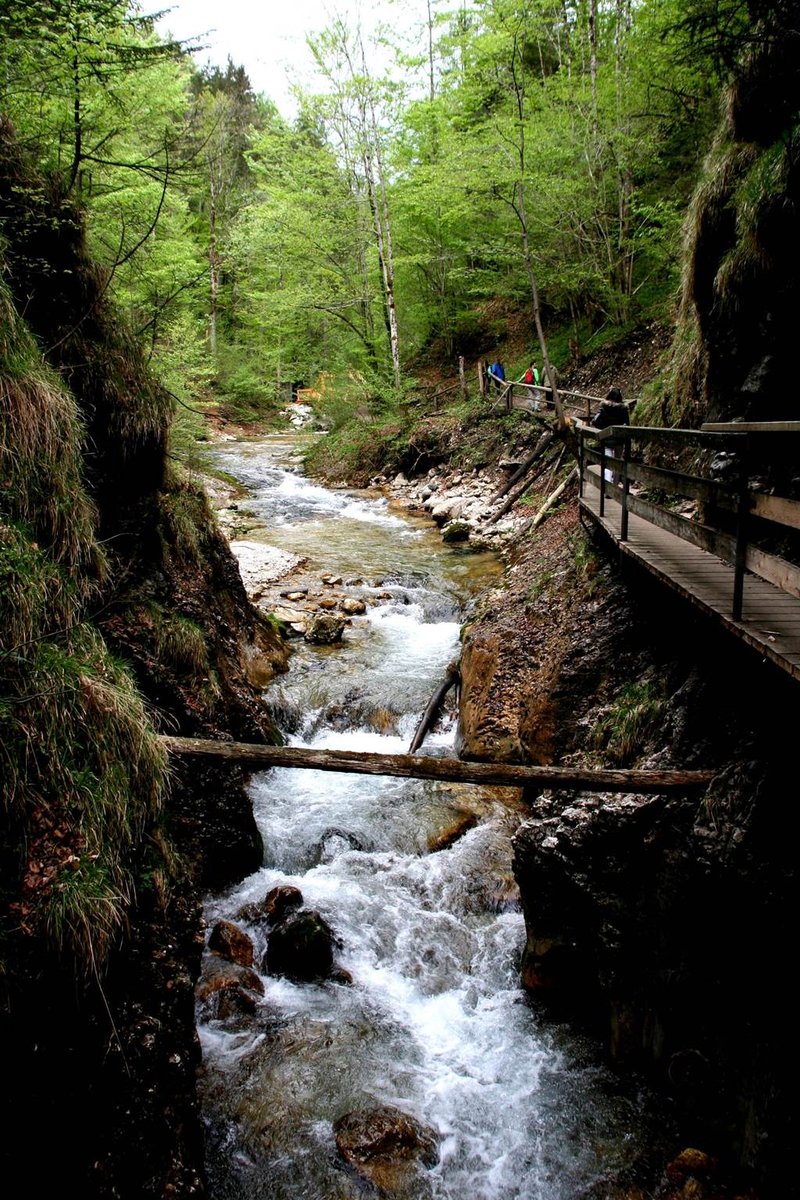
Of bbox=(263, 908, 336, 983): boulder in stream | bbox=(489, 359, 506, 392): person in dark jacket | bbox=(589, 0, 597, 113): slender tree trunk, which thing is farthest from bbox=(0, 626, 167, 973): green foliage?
bbox=(489, 359, 506, 392): person in dark jacket

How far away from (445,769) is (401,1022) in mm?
2292

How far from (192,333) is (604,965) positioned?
39.7 feet

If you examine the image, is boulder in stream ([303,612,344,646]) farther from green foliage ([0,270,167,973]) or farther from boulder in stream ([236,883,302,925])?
green foliage ([0,270,167,973])

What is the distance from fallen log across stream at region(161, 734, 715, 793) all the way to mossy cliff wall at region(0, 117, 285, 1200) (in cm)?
56

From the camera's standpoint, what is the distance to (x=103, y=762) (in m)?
3.99

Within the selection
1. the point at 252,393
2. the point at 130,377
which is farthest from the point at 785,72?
the point at 252,393

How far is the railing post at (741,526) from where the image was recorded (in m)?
3.91

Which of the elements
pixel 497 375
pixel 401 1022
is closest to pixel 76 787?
pixel 401 1022

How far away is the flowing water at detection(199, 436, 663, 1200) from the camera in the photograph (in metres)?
4.12

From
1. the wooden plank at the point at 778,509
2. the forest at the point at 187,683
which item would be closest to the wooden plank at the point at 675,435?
the wooden plank at the point at 778,509

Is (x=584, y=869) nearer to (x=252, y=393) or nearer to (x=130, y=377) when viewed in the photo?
(x=130, y=377)

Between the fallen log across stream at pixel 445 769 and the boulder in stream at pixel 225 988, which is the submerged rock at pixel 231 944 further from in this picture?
the fallen log across stream at pixel 445 769

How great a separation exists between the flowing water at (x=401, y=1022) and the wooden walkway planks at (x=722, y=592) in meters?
3.21

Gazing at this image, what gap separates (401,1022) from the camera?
17.1 feet
